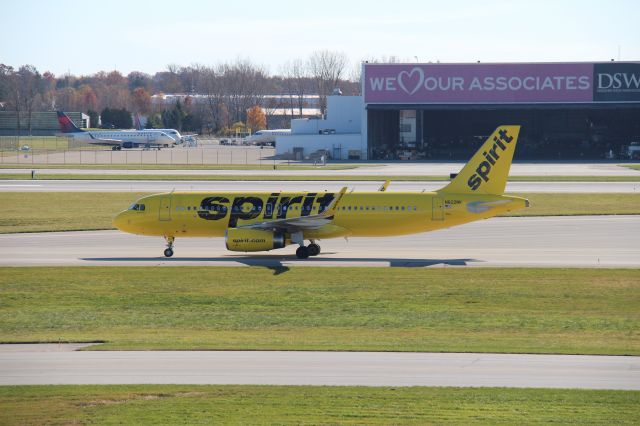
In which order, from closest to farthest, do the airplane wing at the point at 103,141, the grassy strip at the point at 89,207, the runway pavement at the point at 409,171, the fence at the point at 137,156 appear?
the grassy strip at the point at 89,207, the runway pavement at the point at 409,171, the fence at the point at 137,156, the airplane wing at the point at 103,141

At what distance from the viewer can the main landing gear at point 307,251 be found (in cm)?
4594

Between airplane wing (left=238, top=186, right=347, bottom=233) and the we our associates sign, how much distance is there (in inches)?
3166

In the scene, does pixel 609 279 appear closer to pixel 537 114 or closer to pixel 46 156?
pixel 537 114

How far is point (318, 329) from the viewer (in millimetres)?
31406

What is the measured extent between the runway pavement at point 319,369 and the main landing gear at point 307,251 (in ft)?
60.6

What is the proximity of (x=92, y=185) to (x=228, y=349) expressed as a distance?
203 ft

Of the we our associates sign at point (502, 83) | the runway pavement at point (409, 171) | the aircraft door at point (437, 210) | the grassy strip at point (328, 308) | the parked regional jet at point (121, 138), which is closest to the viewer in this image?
the grassy strip at point (328, 308)

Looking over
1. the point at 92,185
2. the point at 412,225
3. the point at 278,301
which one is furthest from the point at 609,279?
the point at 92,185

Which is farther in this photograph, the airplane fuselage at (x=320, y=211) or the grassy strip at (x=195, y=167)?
the grassy strip at (x=195, y=167)

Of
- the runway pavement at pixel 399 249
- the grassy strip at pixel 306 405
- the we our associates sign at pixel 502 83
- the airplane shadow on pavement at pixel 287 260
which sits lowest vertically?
the grassy strip at pixel 306 405

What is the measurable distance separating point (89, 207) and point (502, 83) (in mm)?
70058

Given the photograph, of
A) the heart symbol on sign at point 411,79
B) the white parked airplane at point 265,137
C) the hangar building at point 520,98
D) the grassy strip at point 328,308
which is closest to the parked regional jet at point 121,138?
the white parked airplane at point 265,137

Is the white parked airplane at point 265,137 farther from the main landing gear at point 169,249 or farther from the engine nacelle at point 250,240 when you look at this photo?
the engine nacelle at point 250,240

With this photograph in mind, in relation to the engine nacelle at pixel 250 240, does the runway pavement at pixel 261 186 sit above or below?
above
